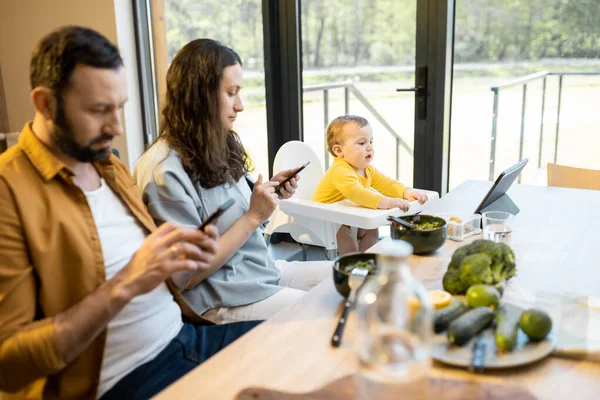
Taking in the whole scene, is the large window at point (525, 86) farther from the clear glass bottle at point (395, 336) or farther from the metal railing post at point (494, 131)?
the clear glass bottle at point (395, 336)

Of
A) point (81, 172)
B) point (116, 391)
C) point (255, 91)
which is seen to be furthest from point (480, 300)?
point (255, 91)

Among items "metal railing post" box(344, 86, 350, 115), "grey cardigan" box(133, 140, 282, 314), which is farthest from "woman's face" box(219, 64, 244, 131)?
"metal railing post" box(344, 86, 350, 115)

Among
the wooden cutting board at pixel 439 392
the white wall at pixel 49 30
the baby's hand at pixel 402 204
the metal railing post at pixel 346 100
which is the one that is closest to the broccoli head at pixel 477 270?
the wooden cutting board at pixel 439 392

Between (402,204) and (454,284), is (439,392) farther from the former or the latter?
(402,204)

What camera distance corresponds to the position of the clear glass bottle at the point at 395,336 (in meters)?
0.81

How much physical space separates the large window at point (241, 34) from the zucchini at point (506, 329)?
267 cm

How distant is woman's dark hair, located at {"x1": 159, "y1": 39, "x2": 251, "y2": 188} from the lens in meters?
1.66

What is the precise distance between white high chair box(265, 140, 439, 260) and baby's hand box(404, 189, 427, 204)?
2cm

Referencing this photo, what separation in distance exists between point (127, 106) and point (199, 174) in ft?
7.29

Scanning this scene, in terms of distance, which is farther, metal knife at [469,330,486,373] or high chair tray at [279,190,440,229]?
high chair tray at [279,190,440,229]

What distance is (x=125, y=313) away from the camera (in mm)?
1250

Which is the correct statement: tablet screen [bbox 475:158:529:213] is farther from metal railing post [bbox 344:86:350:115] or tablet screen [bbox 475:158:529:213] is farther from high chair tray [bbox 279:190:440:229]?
metal railing post [bbox 344:86:350:115]

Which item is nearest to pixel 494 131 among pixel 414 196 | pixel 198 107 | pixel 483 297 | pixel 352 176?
pixel 414 196

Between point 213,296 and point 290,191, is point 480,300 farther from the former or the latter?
point 290,191
